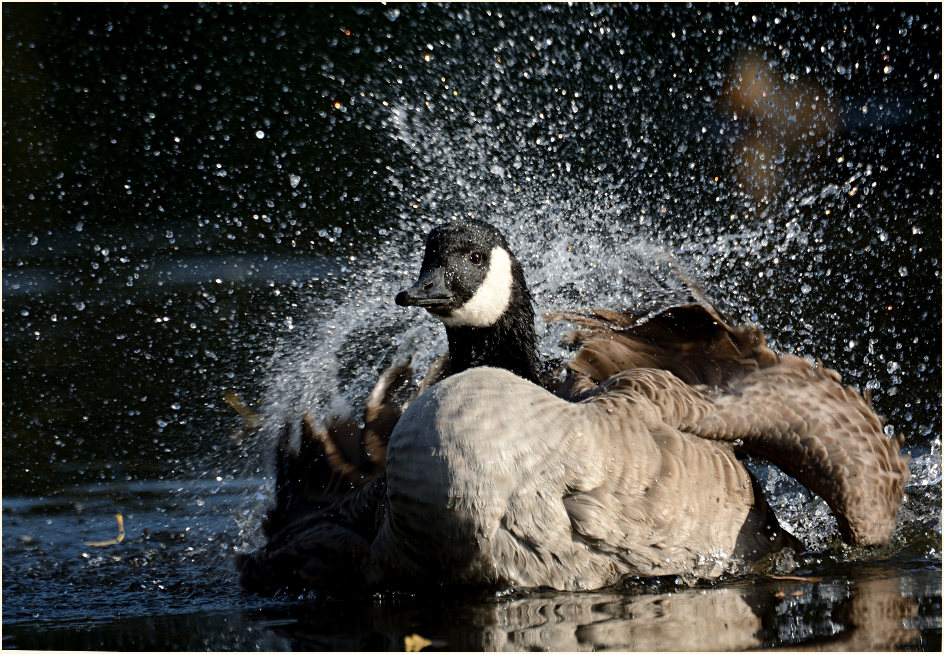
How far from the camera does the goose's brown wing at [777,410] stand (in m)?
4.05

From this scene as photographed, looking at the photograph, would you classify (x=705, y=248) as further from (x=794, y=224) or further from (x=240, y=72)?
(x=240, y=72)

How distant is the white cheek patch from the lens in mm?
4219

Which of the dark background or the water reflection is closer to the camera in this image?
the water reflection

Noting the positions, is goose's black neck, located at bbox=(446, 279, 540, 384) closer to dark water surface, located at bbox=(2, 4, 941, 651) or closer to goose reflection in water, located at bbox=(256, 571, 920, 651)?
dark water surface, located at bbox=(2, 4, 941, 651)

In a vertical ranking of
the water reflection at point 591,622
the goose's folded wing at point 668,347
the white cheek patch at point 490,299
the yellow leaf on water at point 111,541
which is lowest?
the yellow leaf on water at point 111,541

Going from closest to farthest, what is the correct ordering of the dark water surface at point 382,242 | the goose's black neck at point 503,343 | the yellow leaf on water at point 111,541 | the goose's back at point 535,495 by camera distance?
1. the goose's back at point 535,495
2. the dark water surface at point 382,242
3. the goose's black neck at point 503,343
4. the yellow leaf on water at point 111,541

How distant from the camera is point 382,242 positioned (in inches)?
313

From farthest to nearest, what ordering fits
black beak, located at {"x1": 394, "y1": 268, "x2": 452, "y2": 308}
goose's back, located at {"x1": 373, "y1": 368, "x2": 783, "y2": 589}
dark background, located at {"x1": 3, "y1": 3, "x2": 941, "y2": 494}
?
dark background, located at {"x1": 3, "y1": 3, "x2": 941, "y2": 494}
black beak, located at {"x1": 394, "y1": 268, "x2": 452, "y2": 308}
goose's back, located at {"x1": 373, "y1": 368, "x2": 783, "y2": 589}

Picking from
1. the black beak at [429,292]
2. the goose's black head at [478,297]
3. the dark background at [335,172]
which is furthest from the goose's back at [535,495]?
the dark background at [335,172]

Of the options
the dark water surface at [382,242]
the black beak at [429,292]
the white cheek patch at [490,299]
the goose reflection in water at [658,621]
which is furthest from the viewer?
the white cheek patch at [490,299]

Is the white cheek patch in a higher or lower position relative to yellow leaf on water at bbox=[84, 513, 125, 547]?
higher

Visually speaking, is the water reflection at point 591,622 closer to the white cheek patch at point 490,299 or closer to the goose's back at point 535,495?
the goose's back at point 535,495

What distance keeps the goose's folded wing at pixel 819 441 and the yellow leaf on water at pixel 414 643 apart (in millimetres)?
1480

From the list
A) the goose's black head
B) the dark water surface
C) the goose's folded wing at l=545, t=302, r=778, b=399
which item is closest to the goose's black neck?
the goose's black head
